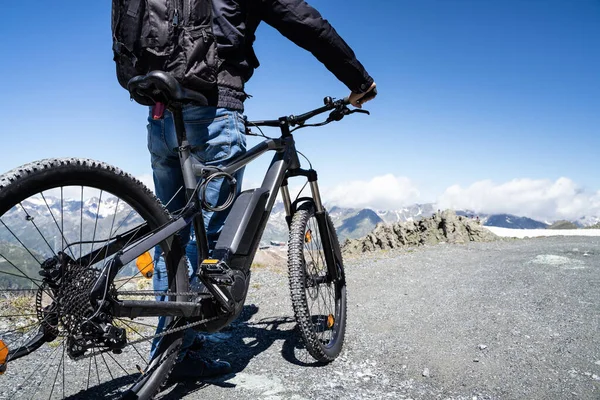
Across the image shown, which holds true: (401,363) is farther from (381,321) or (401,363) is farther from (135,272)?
(135,272)

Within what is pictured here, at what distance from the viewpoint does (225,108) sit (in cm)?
317

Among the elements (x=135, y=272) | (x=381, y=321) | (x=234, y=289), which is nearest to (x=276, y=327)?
(x=381, y=321)

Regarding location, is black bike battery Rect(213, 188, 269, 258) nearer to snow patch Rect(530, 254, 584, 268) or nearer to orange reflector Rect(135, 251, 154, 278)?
orange reflector Rect(135, 251, 154, 278)

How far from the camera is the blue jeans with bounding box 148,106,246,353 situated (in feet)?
10.2

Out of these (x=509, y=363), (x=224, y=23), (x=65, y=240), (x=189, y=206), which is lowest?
(x=509, y=363)

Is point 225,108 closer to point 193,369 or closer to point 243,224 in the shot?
point 243,224

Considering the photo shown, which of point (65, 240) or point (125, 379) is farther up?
point (65, 240)

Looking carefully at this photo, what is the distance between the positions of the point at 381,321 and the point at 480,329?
Answer: 1.01 m

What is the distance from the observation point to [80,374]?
3.39m

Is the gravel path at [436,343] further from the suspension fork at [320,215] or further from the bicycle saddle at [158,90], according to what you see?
the bicycle saddle at [158,90]

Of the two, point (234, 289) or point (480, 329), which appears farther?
point (480, 329)

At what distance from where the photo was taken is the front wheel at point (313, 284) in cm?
342

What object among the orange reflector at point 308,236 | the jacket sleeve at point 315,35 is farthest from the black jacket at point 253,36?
the orange reflector at point 308,236

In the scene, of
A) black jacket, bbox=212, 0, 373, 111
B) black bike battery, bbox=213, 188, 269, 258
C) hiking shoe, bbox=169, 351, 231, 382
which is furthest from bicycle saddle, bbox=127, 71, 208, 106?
hiking shoe, bbox=169, 351, 231, 382
